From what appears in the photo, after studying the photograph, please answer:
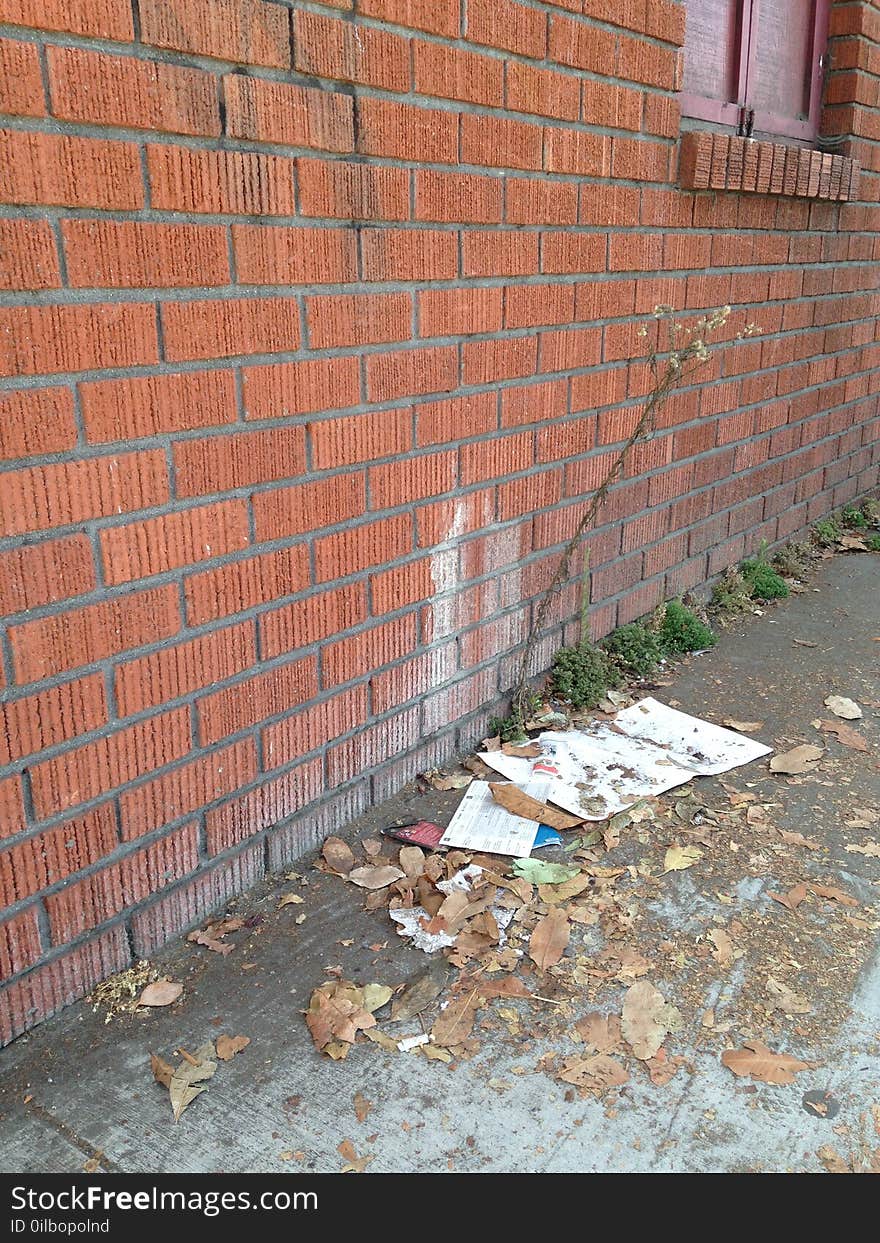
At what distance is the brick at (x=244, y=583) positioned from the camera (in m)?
2.28

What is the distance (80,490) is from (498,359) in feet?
4.95

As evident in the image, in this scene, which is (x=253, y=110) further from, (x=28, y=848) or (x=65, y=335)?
(x=28, y=848)

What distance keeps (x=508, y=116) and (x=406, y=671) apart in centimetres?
160

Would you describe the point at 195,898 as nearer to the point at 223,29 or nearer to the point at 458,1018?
the point at 458,1018

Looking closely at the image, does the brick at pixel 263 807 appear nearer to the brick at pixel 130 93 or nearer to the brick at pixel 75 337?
the brick at pixel 75 337

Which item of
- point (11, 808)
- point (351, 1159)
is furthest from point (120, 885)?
point (351, 1159)

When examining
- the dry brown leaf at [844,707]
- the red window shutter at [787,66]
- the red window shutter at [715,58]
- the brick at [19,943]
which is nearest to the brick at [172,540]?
the brick at [19,943]

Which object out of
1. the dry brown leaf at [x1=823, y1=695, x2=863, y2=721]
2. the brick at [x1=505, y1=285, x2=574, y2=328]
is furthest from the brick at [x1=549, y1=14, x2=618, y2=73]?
the dry brown leaf at [x1=823, y1=695, x2=863, y2=721]

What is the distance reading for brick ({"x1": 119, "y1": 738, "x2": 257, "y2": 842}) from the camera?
2227 mm

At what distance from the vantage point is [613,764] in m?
3.21

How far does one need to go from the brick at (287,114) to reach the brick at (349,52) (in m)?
0.05

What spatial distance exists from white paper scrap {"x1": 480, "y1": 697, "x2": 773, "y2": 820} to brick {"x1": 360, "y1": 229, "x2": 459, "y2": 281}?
1.45 meters

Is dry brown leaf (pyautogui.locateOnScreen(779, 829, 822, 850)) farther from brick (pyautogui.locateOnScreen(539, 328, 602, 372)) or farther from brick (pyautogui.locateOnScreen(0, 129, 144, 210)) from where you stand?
brick (pyautogui.locateOnScreen(0, 129, 144, 210))

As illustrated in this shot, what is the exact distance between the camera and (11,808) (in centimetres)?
196
